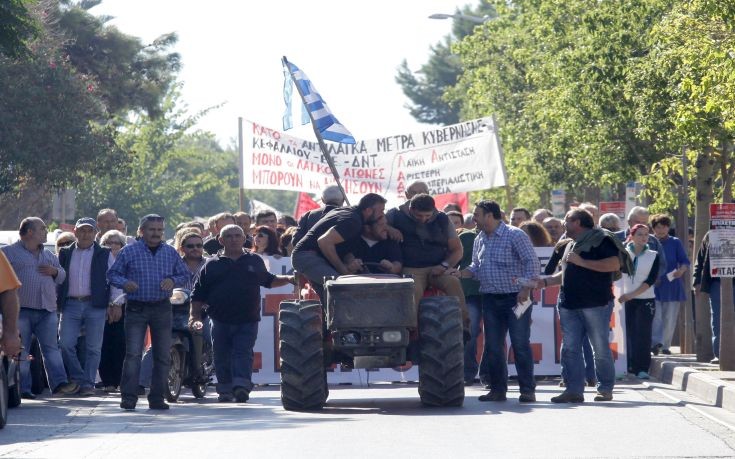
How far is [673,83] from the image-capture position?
2648cm

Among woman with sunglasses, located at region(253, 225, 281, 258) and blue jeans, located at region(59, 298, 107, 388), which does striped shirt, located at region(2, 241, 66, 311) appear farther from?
woman with sunglasses, located at region(253, 225, 281, 258)

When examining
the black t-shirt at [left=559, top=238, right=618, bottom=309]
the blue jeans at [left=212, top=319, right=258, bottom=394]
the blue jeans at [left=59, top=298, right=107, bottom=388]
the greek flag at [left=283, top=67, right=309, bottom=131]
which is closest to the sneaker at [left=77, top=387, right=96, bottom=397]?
the blue jeans at [left=59, top=298, right=107, bottom=388]

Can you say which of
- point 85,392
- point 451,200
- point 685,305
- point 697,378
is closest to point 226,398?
point 85,392

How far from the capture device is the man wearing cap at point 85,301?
1836 centimetres

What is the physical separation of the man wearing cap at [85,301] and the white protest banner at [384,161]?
32.3ft

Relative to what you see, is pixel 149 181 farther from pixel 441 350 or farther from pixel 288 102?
pixel 441 350

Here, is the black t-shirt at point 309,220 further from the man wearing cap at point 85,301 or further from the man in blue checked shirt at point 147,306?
the man wearing cap at point 85,301

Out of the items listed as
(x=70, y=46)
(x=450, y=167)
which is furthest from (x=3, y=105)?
(x=450, y=167)

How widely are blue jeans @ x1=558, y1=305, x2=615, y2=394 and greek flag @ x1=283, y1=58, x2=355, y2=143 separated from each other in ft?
26.5

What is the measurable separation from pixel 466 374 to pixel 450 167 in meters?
9.83

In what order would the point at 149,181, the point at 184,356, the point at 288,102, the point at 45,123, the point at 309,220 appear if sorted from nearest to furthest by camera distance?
the point at 309,220, the point at 184,356, the point at 288,102, the point at 45,123, the point at 149,181

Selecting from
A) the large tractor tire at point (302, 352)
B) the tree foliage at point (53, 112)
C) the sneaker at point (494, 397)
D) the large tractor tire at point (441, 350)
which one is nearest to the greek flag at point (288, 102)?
the sneaker at point (494, 397)

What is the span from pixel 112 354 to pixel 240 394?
8.01 feet

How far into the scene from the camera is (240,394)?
1697 cm
